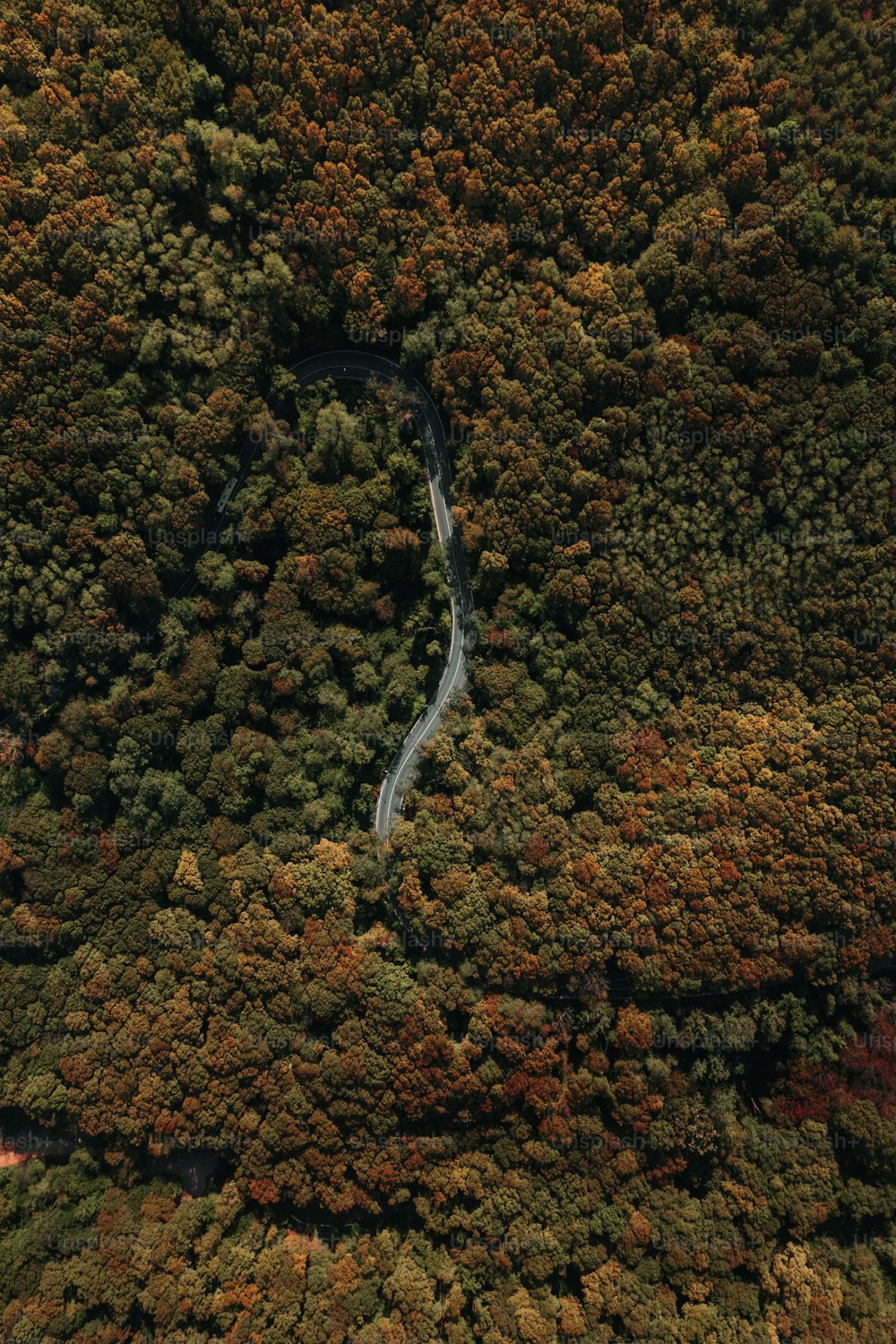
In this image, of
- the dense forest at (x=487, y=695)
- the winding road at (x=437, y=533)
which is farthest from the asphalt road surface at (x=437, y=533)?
the dense forest at (x=487, y=695)

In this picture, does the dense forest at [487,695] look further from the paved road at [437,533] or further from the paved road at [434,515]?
the paved road at [437,533]

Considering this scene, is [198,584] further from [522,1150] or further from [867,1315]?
[867,1315]

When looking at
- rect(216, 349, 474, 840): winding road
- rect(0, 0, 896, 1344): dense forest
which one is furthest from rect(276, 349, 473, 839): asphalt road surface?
rect(0, 0, 896, 1344): dense forest

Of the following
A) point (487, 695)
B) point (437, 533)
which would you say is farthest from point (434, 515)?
point (487, 695)

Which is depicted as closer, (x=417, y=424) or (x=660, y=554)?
(x=660, y=554)

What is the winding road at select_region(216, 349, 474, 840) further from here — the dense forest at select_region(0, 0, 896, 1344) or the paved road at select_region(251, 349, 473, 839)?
the dense forest at select_region(0, 0, 896, 1344)

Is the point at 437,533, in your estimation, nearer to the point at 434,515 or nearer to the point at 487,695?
the point at 434,515

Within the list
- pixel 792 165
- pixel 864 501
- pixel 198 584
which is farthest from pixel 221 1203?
pixel 792 165
